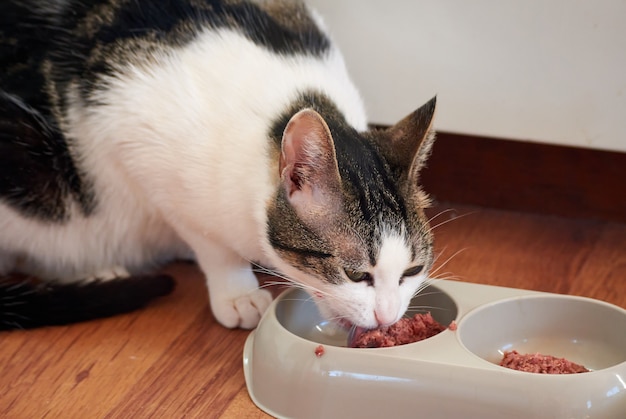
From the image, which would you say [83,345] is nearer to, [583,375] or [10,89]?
[10,89]

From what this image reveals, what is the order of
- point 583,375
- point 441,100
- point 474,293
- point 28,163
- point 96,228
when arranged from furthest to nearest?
point 441,100 → point 96,228 → point 28,163 → point 474,293 → point 583,375

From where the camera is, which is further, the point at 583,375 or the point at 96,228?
the point at 96,228

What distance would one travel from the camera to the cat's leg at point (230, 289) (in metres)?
1.45

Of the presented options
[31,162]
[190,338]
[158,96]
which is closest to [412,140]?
[158,96]

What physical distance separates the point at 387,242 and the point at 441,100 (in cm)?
64

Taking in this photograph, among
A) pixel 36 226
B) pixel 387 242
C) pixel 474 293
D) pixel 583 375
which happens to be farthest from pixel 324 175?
pixel 36 226

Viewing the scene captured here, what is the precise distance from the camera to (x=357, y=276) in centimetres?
115

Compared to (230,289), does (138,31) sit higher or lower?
higher

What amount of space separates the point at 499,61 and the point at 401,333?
2.24 ft

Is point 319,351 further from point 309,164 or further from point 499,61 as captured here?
point 499,61

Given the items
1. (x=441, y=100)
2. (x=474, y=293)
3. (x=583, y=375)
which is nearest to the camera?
(x=583, y=375)

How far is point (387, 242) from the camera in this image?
1.14 m

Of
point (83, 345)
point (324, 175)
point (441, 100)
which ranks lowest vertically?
point (83, 345)

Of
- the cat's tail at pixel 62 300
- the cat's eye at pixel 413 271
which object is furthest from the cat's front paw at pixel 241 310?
the cat's eye at pixel 413 271
